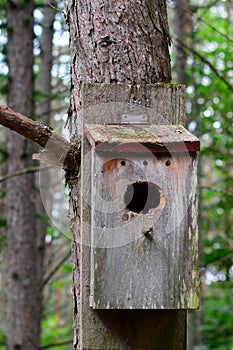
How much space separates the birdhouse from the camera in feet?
8.02

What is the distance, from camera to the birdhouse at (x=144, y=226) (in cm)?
244

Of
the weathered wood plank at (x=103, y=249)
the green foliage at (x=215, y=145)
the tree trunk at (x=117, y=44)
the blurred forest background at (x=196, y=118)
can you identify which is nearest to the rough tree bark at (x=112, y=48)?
the tree trunk at (x=117, y=44)

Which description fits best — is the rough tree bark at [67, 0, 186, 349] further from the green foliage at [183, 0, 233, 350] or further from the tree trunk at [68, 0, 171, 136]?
the green foliage at [183, 0, 233, 350]

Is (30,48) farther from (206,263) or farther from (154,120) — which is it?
(154,120)

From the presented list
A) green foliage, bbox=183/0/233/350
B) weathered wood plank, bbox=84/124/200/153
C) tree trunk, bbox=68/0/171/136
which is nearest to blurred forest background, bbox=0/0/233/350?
green foliage, bbox=183/0/233/350

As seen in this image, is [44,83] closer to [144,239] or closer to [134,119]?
[134,119]

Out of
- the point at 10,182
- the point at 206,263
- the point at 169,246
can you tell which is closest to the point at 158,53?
the point at 169,246

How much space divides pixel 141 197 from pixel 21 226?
4.94 m

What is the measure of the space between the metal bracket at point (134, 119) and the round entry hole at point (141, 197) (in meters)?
0.29

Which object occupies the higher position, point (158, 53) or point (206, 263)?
point (158, 53)

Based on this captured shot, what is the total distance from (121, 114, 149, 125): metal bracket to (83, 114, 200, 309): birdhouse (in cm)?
18

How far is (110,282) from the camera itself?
2.44 metres

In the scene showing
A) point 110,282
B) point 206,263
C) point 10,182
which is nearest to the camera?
point 110,282

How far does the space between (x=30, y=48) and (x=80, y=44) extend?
5.12 metres
